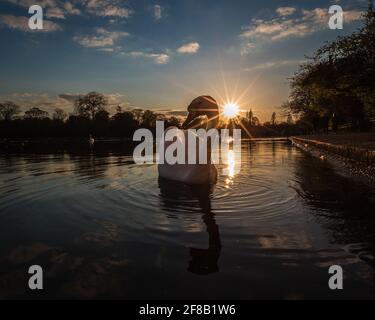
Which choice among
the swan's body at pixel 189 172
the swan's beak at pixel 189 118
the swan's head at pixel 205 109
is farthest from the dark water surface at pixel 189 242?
the swan's head at pixel 205 109

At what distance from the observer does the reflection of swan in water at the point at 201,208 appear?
13.6 ft

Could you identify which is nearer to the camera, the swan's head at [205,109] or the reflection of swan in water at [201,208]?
the reflection of swan in water at [201,208]

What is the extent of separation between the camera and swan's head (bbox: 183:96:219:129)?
8734mm

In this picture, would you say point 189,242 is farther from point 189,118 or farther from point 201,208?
point 189,118

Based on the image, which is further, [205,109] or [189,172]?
[189,172]

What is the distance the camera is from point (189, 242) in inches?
196

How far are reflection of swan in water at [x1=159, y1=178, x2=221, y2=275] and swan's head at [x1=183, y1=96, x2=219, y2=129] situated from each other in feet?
6.58

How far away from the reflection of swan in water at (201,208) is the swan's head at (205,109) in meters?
2.01

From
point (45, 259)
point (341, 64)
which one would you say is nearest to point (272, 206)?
point (45, 259)

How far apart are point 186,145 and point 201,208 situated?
3062mm

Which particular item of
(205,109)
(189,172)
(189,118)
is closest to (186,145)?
(189,172)

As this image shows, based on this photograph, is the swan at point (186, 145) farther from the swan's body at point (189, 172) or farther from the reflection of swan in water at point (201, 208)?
the reflection of swan in water at point (201, 208)

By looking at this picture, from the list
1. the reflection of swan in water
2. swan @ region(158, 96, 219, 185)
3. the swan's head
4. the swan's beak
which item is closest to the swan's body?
swan @ region(158, 96, 219, 185)

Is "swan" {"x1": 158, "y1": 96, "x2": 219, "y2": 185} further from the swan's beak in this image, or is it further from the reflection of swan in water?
the reflection of swan in water
